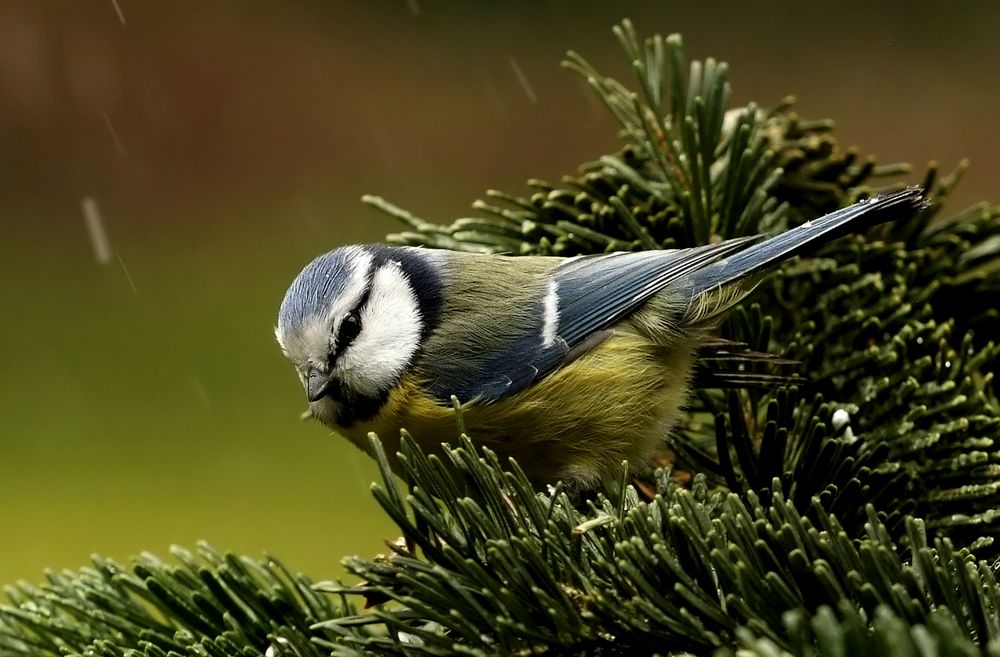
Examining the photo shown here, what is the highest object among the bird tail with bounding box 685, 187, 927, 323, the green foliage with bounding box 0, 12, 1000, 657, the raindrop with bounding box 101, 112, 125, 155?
the raindrop with bounding box 101, 112, 125, 155

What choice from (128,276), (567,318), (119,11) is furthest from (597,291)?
(119,11)

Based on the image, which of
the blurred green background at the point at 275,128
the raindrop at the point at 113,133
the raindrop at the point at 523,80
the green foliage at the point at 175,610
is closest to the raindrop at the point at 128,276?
the blurred green background at the point at 275,128

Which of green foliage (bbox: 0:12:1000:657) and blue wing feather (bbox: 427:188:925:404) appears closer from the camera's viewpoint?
green foliage (bbox: 0:12:1000:657)

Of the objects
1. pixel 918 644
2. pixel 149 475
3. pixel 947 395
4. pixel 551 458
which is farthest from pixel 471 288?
pixel 149 475

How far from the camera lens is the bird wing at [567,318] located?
0.97 m

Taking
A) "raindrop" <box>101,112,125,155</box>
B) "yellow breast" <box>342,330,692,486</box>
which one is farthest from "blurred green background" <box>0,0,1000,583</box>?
"yellow breast" <box>342,330,692,486</box>

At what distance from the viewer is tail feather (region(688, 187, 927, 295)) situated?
0.82 m

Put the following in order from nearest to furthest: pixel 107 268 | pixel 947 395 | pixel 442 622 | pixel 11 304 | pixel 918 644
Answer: pixel 918 644 → pixel 442 622 → pixel 947 395 → pixel 11 304 → pixel 107 268

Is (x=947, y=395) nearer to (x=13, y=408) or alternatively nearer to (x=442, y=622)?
(x=442, y=622)

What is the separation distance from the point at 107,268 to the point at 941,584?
405 centimetres

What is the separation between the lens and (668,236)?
3.11 ft

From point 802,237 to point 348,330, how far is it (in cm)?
40

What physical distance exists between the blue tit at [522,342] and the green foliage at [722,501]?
0.04 meters

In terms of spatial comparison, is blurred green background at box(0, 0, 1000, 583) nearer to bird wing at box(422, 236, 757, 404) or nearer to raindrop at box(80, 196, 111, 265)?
→ raindrop at box(80, 196, 111, 265)
